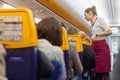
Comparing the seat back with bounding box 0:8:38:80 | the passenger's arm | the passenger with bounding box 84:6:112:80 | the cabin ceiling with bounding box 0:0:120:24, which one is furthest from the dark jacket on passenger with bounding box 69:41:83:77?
the seat back with bounding box 0:8:38:80

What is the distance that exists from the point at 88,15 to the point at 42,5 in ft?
3.45

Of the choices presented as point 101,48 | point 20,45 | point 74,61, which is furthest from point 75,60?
point 20,45

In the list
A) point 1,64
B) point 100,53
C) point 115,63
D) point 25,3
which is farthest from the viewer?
point 115,63

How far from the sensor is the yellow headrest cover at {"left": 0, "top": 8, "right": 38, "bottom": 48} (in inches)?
65.8

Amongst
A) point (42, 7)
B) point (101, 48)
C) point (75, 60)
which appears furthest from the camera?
point (101, 48)

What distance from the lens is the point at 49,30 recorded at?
215 cm

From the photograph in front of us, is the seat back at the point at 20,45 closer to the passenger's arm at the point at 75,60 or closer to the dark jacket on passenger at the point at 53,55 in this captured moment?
the dark jacket on passenger at the point at 53,55

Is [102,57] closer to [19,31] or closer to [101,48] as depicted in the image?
[101,48]

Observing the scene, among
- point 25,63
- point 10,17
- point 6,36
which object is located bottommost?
point 25,63

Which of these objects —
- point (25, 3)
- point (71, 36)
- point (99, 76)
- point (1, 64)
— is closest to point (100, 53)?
point (99, 76)

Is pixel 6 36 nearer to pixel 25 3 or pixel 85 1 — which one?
pixel 25 3

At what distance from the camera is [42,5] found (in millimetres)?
4160

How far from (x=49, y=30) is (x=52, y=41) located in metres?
0.11

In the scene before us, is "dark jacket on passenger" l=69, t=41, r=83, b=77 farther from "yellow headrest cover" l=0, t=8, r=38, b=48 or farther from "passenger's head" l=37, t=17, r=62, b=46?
"yellow headrest cover" l=0, t=8, r=38, b=48
